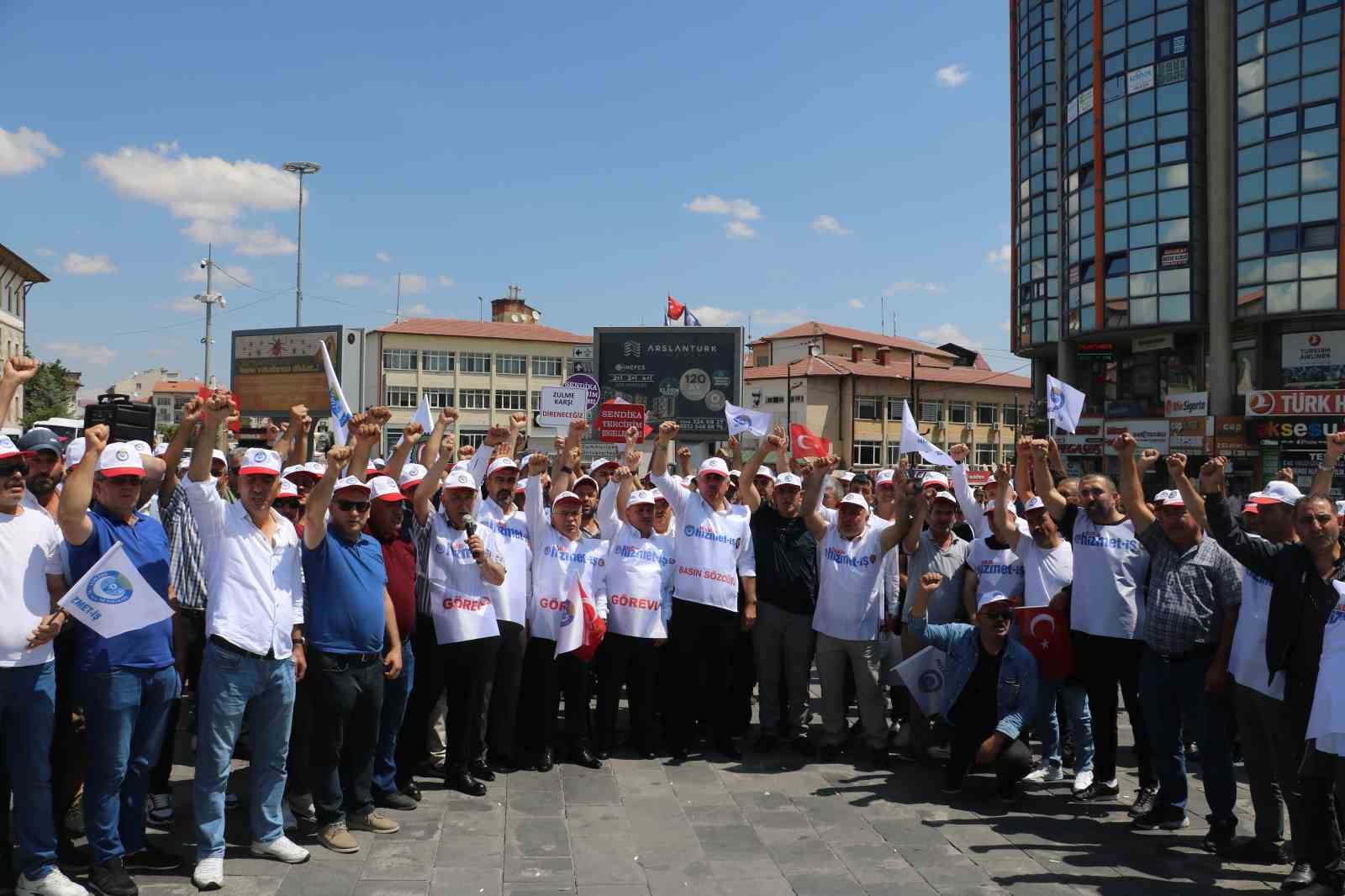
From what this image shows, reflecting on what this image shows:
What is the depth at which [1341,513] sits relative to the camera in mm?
6348

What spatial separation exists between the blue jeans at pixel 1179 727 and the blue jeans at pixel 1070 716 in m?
0.58

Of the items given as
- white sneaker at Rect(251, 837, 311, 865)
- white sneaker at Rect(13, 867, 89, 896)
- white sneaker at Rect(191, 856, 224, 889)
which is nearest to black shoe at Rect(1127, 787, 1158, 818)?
white sneaker at Rect(251, 837, 311, 865)

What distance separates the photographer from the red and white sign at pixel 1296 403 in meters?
33.2

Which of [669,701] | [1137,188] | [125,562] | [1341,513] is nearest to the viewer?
[125,562]

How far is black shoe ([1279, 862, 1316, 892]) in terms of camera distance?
504cm

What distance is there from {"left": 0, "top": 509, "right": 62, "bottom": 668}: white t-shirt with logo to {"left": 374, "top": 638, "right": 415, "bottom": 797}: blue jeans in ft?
6.23

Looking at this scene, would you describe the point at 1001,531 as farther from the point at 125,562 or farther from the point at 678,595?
the point at 125,562

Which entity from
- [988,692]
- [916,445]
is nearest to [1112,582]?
[988,692]

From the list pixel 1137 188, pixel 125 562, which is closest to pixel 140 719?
pixel 125 562

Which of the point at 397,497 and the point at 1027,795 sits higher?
the point at 397,497

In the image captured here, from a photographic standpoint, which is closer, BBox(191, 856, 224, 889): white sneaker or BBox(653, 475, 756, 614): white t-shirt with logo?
BBox(191, 856, 224, 889): white sneaker

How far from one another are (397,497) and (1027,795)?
14.6 feet

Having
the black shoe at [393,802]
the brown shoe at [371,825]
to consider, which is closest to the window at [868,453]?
the black shoe at [393,802]

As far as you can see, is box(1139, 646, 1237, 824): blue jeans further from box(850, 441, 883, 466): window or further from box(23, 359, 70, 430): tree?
box(850, 441, 883, 466): window
